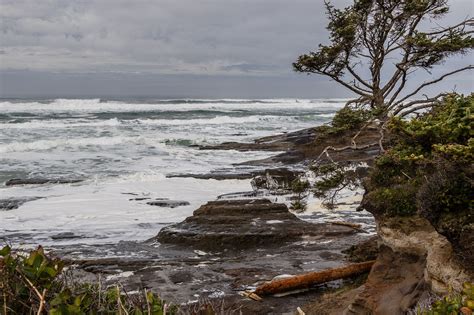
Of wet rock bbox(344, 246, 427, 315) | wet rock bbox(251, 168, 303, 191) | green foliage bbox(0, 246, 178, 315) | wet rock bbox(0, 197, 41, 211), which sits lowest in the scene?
wet rock bbox(0, 197, 41, 211)

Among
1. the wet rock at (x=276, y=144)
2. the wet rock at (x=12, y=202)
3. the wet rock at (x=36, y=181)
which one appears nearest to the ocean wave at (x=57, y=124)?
the wet rock at (x=276, y=144)

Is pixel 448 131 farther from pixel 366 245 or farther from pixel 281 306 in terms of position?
pixel 366 245

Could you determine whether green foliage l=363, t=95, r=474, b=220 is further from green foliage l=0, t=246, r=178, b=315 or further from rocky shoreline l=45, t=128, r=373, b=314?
green foliage l=0, t=246, r=178, b=315

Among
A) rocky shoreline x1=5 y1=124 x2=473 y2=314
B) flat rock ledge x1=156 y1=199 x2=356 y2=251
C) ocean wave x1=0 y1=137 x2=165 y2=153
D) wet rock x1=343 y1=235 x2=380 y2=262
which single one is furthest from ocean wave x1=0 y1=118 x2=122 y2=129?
wet rock x1=343 y1=235 x2=380 y2=262

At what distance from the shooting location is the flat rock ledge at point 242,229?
1248cm

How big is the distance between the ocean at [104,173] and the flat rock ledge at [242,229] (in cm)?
155

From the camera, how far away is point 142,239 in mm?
13742

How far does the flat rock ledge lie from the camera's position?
12484mm

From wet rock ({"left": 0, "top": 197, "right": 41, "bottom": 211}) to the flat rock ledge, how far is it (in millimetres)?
6532

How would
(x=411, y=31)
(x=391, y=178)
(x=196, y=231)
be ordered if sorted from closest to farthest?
(x=391, y=178), (x=411, y=31), (x=196, y=231)

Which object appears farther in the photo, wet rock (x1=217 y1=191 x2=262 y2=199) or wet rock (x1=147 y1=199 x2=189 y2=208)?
wet rock (x1=217 y1=191 x2=262 y2=199)

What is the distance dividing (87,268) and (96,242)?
264cm

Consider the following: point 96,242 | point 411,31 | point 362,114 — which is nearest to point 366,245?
point 362,114

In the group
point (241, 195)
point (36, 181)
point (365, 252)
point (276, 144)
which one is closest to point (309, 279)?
point (365, 252)
